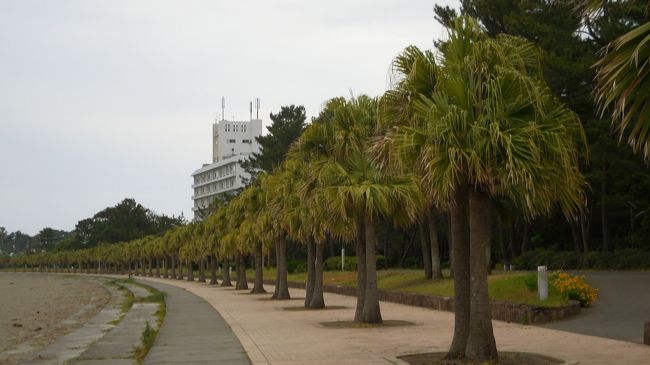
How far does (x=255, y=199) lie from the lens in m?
44.2

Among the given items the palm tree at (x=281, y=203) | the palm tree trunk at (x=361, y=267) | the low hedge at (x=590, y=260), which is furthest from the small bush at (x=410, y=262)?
the palm tree trunk at (x=361, y=267)

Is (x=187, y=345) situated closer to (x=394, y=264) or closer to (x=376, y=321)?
(x=376, y=321)

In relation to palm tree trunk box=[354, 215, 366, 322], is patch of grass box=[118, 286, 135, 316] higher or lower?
lower

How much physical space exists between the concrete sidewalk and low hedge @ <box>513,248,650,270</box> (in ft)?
38.3

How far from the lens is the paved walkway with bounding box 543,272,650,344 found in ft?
59.5

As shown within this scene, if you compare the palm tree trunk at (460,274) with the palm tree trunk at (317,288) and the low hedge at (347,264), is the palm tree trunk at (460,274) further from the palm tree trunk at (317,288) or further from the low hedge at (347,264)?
the low hedge at (347,264)

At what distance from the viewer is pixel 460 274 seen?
14.0m

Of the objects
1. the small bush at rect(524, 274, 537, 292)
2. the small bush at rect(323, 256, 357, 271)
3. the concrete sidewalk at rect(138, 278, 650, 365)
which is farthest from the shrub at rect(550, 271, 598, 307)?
the small bush at rect(323, 256, 357, 271)

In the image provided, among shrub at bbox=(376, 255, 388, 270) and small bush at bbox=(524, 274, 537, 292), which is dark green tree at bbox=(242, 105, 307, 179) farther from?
small bush at bbox=(524, 274, 537, 292)

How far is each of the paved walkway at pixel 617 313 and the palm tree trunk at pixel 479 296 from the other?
189 inches

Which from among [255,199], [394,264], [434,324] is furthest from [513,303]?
[394,264]

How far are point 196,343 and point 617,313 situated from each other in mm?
10722

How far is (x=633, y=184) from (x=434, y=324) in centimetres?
2011

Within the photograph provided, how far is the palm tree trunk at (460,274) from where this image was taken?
1376 cm
